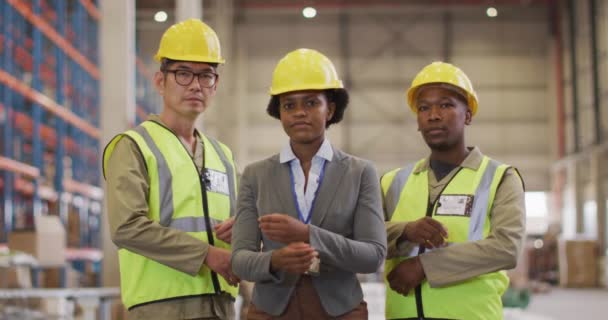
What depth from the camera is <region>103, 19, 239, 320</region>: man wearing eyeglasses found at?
288 centimetres

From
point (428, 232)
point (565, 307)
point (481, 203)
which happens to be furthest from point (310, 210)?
point (565, 307)

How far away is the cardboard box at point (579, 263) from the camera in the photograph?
19719 mm

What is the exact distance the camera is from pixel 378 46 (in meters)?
26.5

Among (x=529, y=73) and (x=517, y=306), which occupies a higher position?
(x=529, y=73)

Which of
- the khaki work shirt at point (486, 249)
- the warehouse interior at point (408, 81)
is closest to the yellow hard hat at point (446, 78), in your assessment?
the khaki work shirt at point (486, 249)

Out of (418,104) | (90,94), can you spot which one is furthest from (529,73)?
(418,104)

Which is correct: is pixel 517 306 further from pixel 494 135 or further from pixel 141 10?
pixel 494 135

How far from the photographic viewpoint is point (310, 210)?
2564mm

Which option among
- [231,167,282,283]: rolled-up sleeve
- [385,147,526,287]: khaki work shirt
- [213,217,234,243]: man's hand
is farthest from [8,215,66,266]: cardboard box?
[231,167,282,283]: rolled-up sleeve

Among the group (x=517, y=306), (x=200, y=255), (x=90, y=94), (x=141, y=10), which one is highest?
(x=141, y=10)

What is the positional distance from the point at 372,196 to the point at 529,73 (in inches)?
992

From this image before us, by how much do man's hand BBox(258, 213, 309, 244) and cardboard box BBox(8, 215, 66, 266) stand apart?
6.29m

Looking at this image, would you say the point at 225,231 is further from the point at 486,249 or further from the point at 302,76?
the point at 486,249

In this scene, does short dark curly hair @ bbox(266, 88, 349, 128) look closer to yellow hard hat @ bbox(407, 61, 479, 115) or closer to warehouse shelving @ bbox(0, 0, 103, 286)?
yellow hard hat @ bbox(407, 61, 479, 115)
